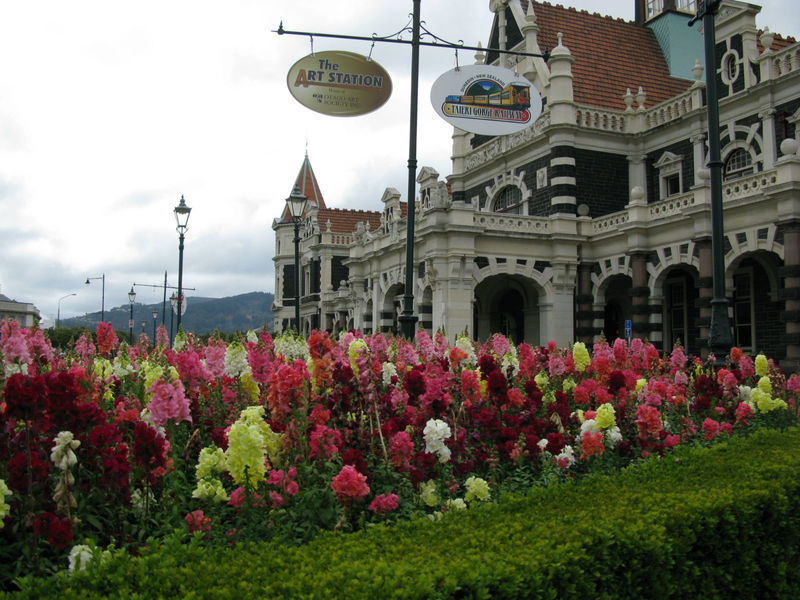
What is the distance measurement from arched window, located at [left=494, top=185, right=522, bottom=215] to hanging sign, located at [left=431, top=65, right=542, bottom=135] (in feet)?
40.2

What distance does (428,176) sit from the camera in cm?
2784

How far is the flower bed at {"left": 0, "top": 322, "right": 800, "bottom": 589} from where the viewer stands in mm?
3596

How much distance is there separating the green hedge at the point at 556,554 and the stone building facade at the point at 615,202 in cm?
1412

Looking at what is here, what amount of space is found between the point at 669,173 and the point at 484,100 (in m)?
12.5

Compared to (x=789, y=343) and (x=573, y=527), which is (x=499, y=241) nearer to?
(x=789, y=343)

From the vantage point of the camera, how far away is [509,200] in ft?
93.6

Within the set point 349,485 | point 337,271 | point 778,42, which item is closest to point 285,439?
point 349,485

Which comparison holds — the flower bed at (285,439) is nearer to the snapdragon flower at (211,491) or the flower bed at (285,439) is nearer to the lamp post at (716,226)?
the snapdragon flower at (211,491)

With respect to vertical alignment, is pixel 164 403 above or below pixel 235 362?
below

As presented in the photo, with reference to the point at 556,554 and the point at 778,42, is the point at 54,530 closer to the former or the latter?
the point at 556,554

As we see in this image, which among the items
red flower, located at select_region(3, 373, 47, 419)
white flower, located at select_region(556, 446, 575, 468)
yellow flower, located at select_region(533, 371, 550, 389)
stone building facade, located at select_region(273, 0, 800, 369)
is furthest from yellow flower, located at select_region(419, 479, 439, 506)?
stone building facade, located at select_region(273, 0, 800, 369)

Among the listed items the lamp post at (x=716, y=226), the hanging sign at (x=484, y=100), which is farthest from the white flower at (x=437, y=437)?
the hanging sign at (x=484, y=100)

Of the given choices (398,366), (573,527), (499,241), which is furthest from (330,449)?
(499,241)

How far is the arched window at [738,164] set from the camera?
2188 centimetres
